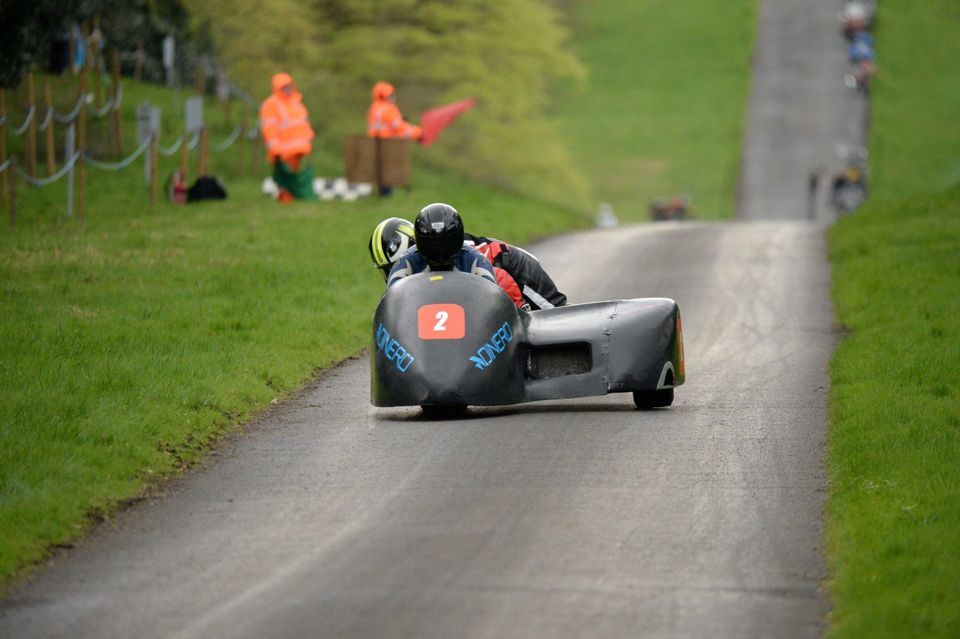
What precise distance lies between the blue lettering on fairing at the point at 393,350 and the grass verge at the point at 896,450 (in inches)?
120

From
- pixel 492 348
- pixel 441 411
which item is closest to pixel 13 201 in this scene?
pixel 441 411

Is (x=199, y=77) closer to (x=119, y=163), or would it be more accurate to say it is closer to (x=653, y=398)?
(x=119, y=163)

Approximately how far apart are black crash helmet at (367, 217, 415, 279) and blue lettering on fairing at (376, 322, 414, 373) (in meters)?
1.47

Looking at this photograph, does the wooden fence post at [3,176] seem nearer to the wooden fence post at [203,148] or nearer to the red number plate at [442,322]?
the wooden fence post at [203,148]

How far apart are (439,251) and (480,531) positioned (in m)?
4.30

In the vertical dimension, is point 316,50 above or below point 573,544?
above

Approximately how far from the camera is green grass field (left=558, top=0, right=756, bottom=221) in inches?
2334

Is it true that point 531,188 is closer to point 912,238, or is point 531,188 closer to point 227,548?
point 912,238

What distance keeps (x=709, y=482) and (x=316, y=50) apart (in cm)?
3009

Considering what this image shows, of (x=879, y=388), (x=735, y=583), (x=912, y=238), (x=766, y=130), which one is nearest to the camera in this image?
(x=735, y=583)

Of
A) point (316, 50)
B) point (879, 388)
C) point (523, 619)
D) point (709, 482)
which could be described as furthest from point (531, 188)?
point (523, 619)

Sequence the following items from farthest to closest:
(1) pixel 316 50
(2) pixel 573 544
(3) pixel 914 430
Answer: (1) pixel 316 50
(3) pixel 914 430
(2) pixel 573 544

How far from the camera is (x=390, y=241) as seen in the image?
46.5ft

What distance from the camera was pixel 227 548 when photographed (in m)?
9.09
